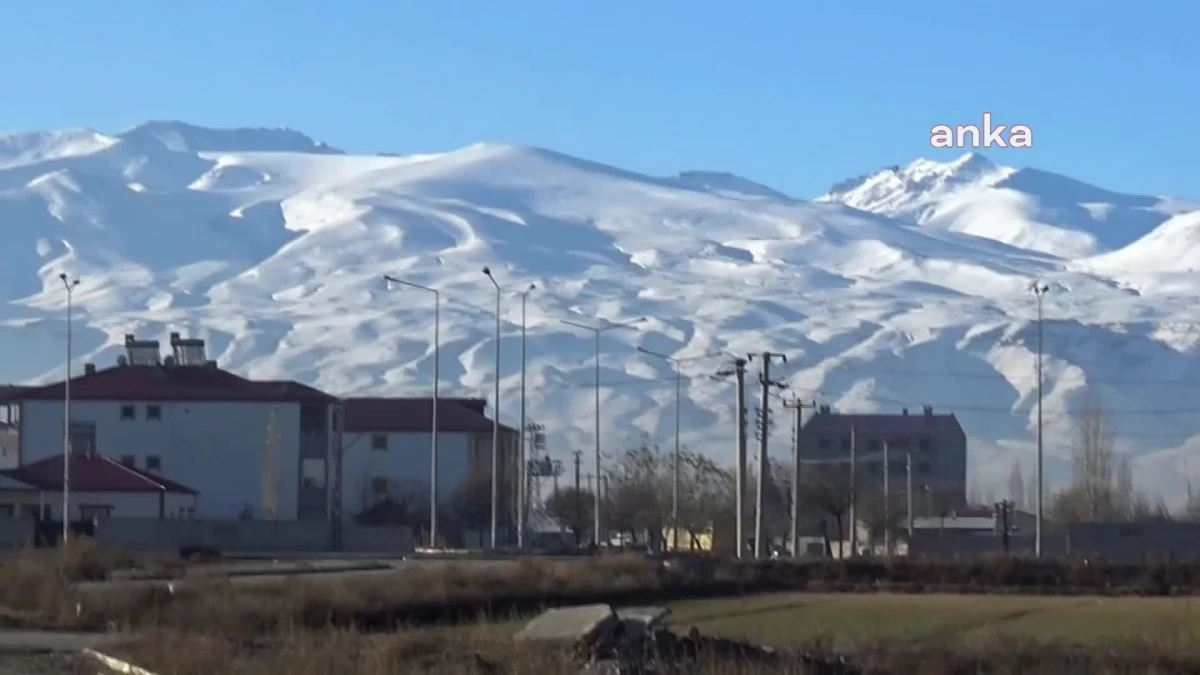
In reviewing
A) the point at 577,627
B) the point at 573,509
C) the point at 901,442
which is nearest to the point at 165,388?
the point at 573,509

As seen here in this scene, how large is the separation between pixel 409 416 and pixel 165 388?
17.7 m

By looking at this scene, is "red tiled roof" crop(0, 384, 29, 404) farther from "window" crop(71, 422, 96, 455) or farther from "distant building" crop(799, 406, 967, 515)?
"distant building" crop(799, 406, 967, 515)

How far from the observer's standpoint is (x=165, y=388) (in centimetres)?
9456

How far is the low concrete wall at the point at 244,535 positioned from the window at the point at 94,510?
14.1 ft

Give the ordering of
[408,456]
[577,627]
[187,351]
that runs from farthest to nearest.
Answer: [408,456] < [187,351] < [577,627]

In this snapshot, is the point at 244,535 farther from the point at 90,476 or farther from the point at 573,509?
the point at 573,509

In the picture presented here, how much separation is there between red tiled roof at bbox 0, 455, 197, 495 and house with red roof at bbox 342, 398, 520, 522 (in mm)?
22797

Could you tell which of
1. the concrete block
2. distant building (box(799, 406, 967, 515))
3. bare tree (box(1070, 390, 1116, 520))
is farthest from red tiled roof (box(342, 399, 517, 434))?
the concrete block

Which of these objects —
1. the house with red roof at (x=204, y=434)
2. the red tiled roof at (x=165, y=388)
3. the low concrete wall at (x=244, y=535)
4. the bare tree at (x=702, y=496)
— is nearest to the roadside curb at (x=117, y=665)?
the low concrete wall at (x=244, y=535)

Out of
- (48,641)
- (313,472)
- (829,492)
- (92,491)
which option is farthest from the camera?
(829,492)

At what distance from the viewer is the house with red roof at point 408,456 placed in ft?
348

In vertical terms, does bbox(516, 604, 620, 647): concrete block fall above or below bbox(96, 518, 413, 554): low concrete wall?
below

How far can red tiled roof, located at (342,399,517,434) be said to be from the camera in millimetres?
108000

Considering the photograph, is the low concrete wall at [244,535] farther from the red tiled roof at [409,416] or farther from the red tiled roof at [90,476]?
the red tiled roof at [409,416]
